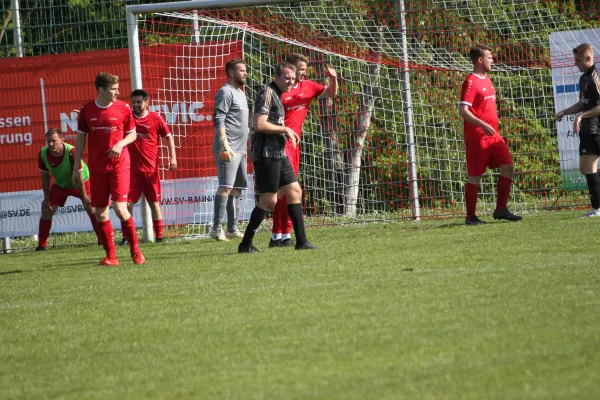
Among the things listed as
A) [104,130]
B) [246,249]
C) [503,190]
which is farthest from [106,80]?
[503,190]

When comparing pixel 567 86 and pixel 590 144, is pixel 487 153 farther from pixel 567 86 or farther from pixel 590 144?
pixel 567 86

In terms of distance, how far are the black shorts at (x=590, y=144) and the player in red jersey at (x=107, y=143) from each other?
5.34 m

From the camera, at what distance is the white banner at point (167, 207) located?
14352 millimetres

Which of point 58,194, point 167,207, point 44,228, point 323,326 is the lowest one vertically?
point 323,326

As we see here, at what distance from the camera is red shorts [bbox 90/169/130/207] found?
9742 mm

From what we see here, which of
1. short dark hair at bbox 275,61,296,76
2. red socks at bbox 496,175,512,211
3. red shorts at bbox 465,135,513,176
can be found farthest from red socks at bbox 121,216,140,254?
red socks at bbox 496,175,512,211

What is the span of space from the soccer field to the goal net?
203 inches

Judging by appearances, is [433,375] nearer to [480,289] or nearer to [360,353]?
[360,353]

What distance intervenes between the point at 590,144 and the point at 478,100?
1407 mm

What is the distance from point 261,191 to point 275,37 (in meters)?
4.92

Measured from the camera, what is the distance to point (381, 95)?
1545cm

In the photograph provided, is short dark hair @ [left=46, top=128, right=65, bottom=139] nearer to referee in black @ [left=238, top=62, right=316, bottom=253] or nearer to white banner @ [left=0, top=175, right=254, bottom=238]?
white banner @ [left=0, top=175, right=254, bottom=238]

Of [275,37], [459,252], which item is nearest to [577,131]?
[459,252]

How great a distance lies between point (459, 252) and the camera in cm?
859
